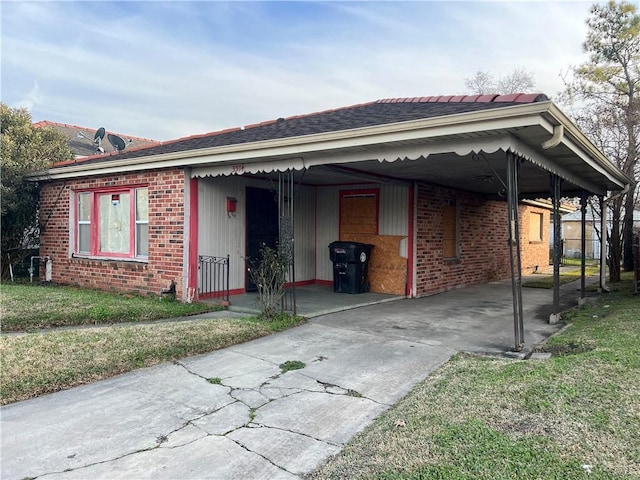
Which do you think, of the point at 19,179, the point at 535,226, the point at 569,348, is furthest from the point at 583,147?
the point at 535,226

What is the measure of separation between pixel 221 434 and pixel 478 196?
1114 centimetres

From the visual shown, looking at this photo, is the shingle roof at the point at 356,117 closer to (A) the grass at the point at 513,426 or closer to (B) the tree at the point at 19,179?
(B) the tree at the point at 19,179

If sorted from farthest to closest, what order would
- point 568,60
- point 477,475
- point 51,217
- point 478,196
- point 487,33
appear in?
point 568,60 < point 478,196 < point 51,217 < point 487,33 < point 477,475

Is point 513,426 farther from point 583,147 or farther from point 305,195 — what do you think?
point 305,195

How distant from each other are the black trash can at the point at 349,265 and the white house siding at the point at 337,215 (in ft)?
2.59

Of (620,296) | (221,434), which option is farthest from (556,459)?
(620,296)

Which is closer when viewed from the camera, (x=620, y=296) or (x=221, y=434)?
(x=221, y=434)

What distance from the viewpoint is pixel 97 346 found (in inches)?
198

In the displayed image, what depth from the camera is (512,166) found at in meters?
5.20

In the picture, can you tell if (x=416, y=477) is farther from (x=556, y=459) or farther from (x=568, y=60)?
(x=568, y=60)

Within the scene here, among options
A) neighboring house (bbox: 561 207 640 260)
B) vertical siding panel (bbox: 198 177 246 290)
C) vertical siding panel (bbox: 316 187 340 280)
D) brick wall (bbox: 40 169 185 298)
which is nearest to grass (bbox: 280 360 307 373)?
vertical siding panel (bbox: 198 177 246 290)

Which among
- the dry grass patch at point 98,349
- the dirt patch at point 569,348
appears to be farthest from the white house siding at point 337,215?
the dirt patch at point 569,348

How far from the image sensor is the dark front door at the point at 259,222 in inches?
374

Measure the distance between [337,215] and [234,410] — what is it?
7644 millimetres
